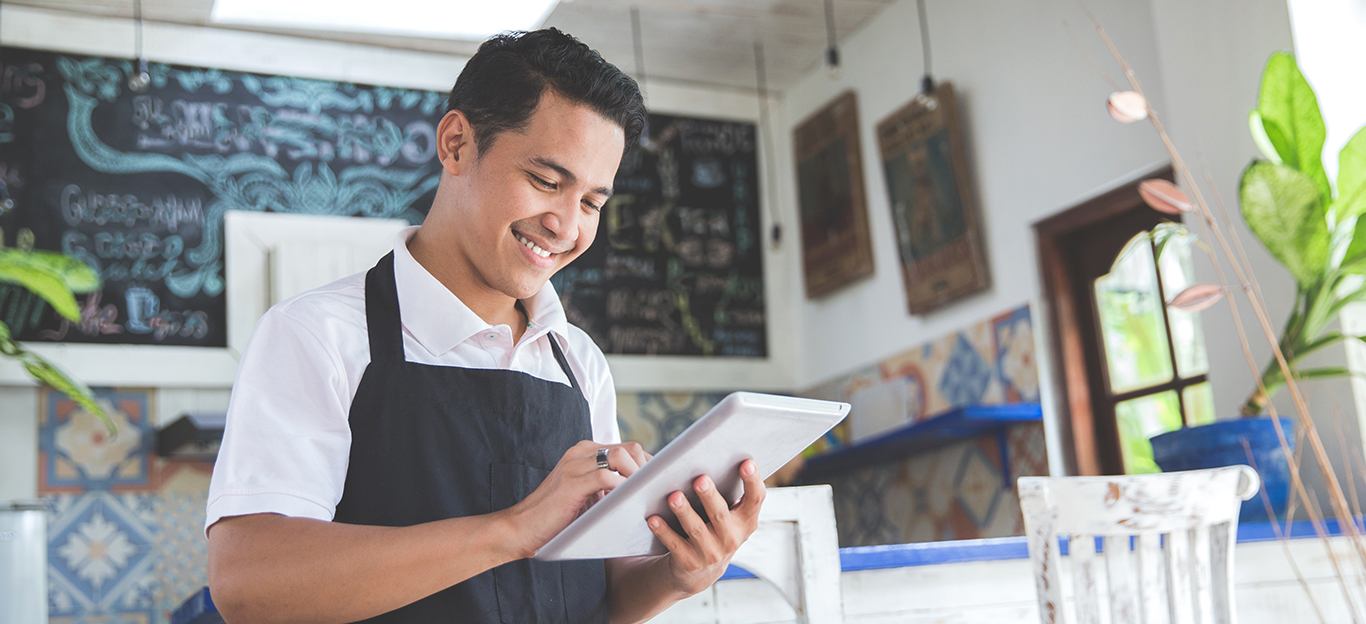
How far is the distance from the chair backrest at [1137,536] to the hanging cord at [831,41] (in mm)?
3033

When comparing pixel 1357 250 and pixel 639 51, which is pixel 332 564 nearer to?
pixel 1357 250

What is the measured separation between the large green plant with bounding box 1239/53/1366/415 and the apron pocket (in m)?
2.02

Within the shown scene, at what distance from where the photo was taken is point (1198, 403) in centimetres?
349

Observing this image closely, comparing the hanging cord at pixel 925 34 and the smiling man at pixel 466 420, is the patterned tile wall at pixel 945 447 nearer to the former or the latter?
the hanging cord at pixel 925 34

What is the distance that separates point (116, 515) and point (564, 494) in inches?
140

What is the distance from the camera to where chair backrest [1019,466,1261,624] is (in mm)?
1627

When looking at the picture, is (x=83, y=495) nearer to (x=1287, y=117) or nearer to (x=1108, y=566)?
(x=1108, y=566)

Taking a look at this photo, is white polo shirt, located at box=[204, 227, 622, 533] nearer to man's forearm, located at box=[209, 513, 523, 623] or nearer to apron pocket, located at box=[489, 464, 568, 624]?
man's forearm, located at box=[209, 513, 523, 623]

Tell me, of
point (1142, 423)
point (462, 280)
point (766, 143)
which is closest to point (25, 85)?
point (766, 143)

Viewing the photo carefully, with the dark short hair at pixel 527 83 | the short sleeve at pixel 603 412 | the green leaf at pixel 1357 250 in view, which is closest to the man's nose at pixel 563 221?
the dark short hair at pixel 527 83

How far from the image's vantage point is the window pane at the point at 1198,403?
3461mm

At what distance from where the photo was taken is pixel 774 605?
1.89 m

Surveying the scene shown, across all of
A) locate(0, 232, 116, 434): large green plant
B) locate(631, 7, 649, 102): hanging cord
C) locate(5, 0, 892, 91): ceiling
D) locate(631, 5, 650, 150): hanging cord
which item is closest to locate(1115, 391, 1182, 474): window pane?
locate(5, 0, 892, 91): ceiling

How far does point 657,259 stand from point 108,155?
224cm
